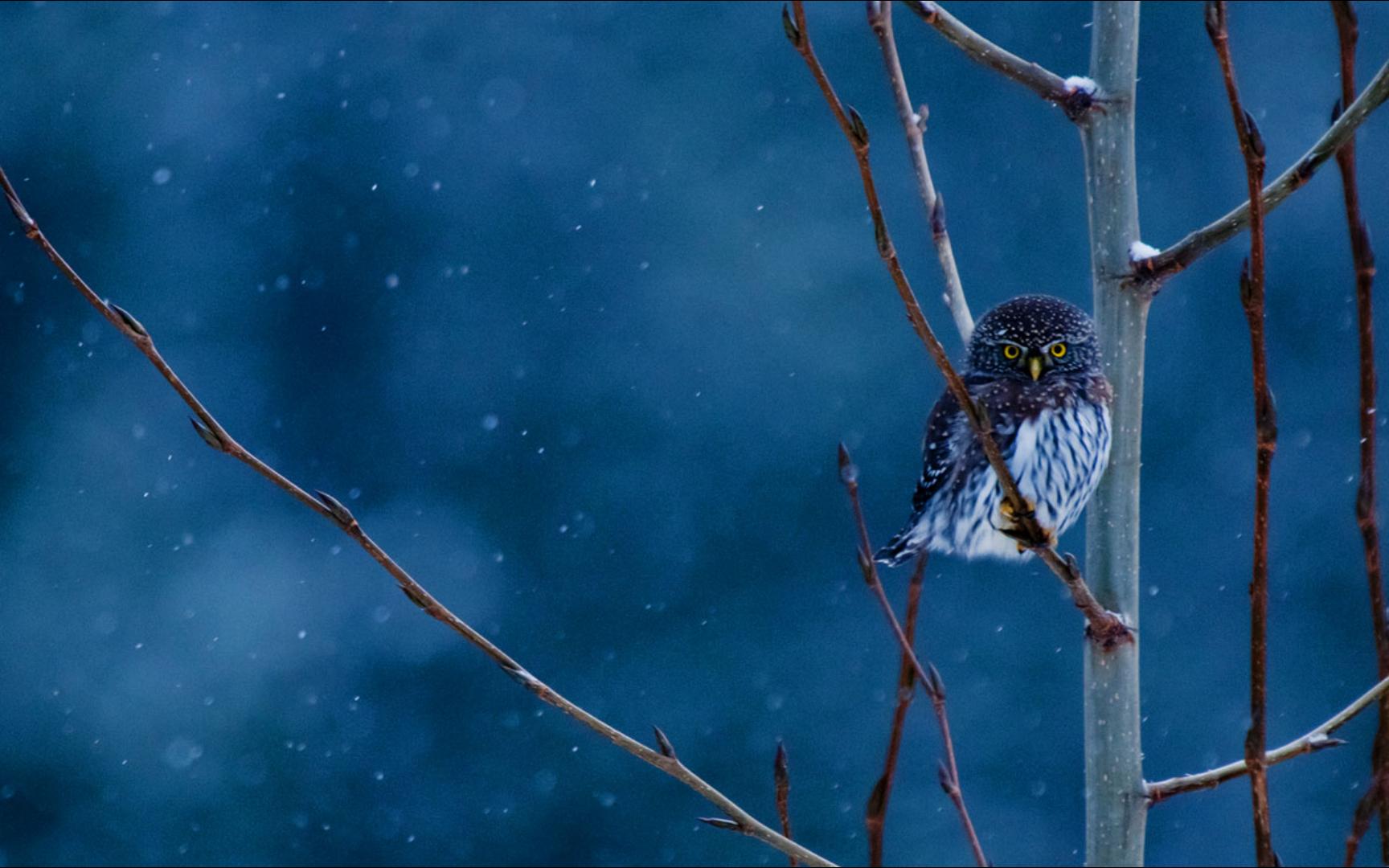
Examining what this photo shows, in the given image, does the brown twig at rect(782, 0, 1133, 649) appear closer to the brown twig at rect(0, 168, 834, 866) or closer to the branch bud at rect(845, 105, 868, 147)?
the branch bud at rect(845, 105, 868, 147)

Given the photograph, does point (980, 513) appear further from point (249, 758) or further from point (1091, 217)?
point (249, 758)

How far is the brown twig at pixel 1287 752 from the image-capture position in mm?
776

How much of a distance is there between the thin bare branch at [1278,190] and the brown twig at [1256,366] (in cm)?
17

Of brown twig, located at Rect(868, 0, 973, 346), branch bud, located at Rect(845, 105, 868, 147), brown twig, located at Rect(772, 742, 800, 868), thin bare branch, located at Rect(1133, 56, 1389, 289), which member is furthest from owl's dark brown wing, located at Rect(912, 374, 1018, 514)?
branch bud, located at Rect(845, 105, 868, 147)

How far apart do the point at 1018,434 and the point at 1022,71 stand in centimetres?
77

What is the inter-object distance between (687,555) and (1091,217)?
197 inches

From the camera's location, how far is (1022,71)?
1.14 m

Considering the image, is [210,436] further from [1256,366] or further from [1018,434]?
[1018,434]

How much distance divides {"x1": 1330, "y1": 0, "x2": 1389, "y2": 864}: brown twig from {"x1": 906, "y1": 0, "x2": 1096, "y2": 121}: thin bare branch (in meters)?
0.35

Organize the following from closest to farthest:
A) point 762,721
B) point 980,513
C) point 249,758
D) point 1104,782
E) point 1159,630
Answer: point 1104,782 < point 980,513 < point 249,758 < point 762,721 < point 1159,630

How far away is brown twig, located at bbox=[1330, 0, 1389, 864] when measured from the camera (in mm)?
708

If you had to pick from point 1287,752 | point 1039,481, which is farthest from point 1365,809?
point 1039,481

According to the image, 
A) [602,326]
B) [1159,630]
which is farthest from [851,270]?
[1159,630]

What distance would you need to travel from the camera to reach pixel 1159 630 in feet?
25.0
